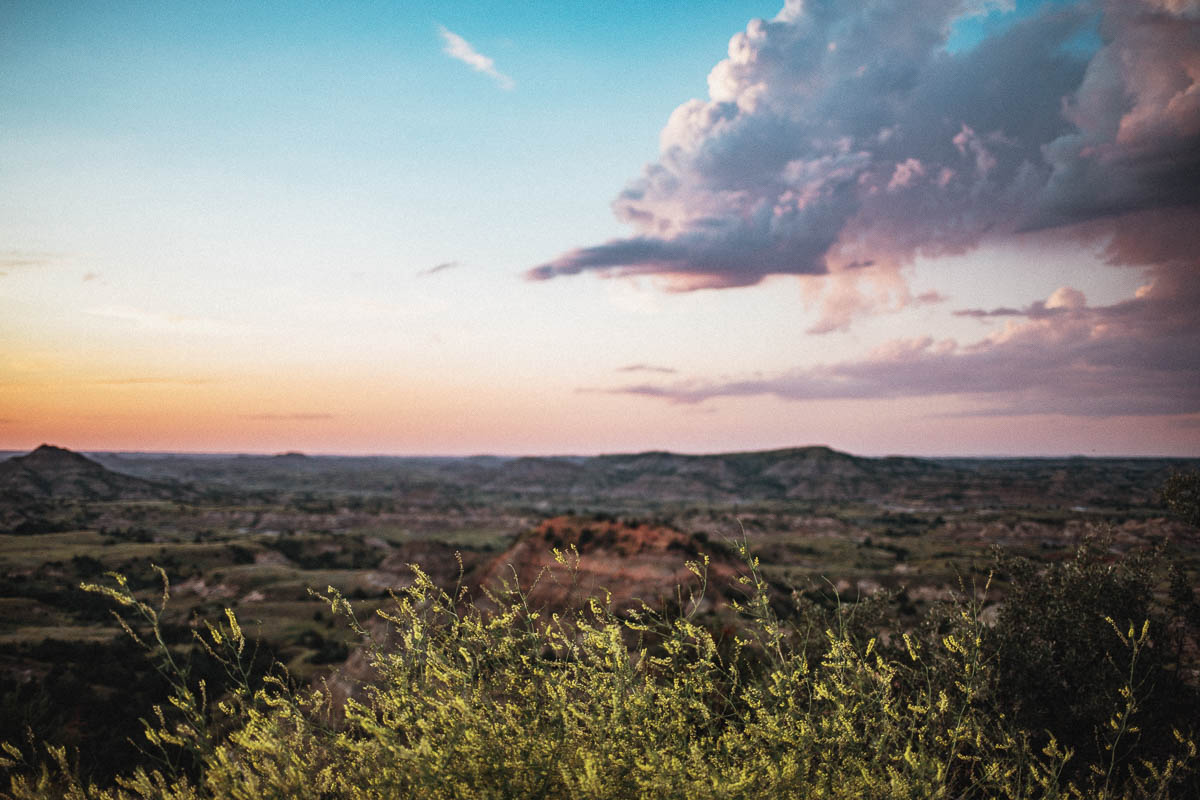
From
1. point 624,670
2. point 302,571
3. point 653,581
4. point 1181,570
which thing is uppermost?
point 624,670

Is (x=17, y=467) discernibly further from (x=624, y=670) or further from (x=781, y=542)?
(x=624, y=670)

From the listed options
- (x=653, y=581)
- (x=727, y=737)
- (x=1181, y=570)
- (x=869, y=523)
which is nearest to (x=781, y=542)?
(x=869, y=523)

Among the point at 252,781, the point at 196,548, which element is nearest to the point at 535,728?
the point at 252,781

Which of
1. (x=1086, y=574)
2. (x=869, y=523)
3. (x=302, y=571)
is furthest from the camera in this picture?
(x=869, y=523)

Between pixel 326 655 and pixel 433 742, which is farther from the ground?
pixel 433 742

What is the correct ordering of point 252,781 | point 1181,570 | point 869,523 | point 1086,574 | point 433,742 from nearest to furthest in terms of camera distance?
point 252,781 → point 433,742 → point 1086,574 → point 1181,570 → point 869,523

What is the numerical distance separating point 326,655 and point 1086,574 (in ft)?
211

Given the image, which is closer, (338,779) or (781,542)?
(338,779)

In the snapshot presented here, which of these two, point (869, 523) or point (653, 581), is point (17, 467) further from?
point (869, 523)

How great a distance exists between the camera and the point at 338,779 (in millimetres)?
6832

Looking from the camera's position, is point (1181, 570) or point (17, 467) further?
point (17, 467)

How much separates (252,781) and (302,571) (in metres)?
107

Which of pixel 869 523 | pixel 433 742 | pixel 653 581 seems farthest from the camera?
pixel 869 523

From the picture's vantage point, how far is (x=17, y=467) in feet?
645
